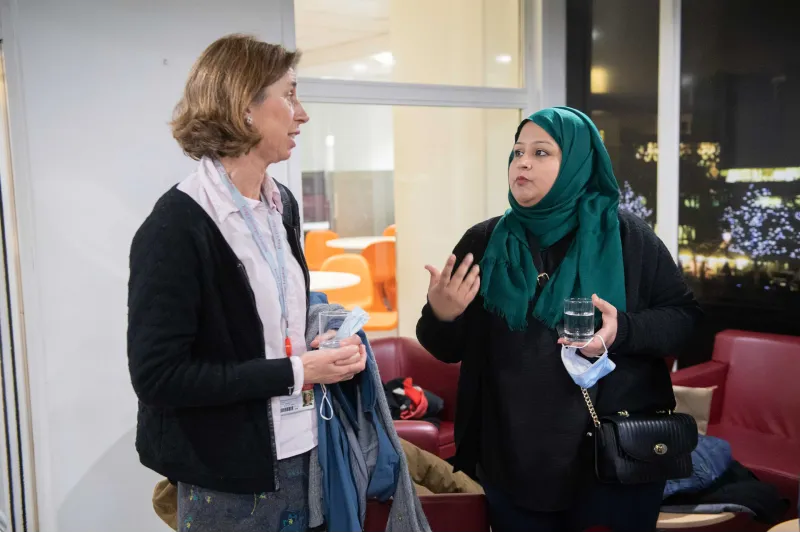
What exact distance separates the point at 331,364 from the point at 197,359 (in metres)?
0.26

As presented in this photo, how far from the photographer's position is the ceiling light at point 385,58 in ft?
11.6

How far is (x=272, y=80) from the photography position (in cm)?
136

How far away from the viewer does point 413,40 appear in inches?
143

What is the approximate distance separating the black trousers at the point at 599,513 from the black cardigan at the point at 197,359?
0.69 m

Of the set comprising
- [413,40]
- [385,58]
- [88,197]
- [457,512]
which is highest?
[413,40]

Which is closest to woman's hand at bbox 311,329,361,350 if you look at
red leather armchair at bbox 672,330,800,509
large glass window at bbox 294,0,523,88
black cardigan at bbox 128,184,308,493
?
black cardigan at bbox 128,184,308,493

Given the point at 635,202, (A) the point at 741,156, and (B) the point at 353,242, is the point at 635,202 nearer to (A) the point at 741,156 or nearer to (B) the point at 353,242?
(A) the point at 741,156

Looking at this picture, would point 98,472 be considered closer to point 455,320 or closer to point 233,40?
point 455,320

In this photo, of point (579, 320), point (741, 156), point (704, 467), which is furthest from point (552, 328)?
point (741, 156)

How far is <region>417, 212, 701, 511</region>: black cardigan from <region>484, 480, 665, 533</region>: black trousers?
5cm

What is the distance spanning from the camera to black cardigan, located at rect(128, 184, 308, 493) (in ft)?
3.94

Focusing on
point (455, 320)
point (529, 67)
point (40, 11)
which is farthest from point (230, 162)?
point (529, 67)

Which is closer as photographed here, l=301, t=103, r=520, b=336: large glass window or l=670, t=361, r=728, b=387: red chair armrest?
l=670, t=361, r=728, b=387: red chair armrest

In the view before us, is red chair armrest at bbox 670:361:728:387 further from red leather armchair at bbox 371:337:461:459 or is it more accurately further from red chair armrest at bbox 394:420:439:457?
red chair armrest at bbox 394:420:439:457
